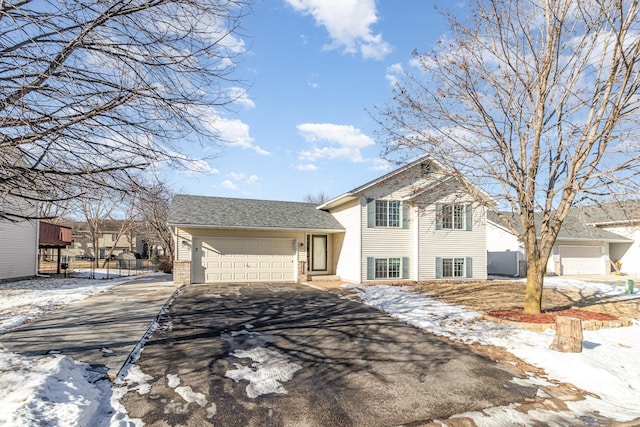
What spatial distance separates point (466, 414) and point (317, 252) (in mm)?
14903

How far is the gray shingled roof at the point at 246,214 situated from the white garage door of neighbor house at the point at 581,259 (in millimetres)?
16006

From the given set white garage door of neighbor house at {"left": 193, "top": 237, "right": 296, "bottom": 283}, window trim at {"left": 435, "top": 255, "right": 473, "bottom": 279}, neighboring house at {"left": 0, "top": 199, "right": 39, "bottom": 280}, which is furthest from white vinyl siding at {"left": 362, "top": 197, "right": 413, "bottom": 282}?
neighboring house at {"left": 0, "top": 199, "right": 39, "bottom": 280}

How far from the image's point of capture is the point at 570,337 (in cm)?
638

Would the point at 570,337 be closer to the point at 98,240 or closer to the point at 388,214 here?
the point at 388,214

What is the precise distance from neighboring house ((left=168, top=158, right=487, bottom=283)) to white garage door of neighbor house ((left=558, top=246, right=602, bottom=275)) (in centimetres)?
855

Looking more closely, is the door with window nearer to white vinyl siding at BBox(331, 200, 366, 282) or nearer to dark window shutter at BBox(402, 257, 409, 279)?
white vinyl siding at BBox(331, 200, 366, 282)

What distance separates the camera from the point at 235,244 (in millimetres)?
16297

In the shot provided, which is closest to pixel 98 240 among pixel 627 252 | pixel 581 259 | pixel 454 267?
pixel 454 267

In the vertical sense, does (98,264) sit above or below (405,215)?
below

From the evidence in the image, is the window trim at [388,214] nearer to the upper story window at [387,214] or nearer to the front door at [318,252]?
the upper story window at [387,214]

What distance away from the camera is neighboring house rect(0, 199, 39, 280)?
654 inches

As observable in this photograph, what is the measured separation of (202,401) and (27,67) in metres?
4.31

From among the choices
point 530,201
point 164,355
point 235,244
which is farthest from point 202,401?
point 235,244

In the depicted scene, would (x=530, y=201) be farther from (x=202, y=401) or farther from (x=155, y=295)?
(x=155, y=295)
